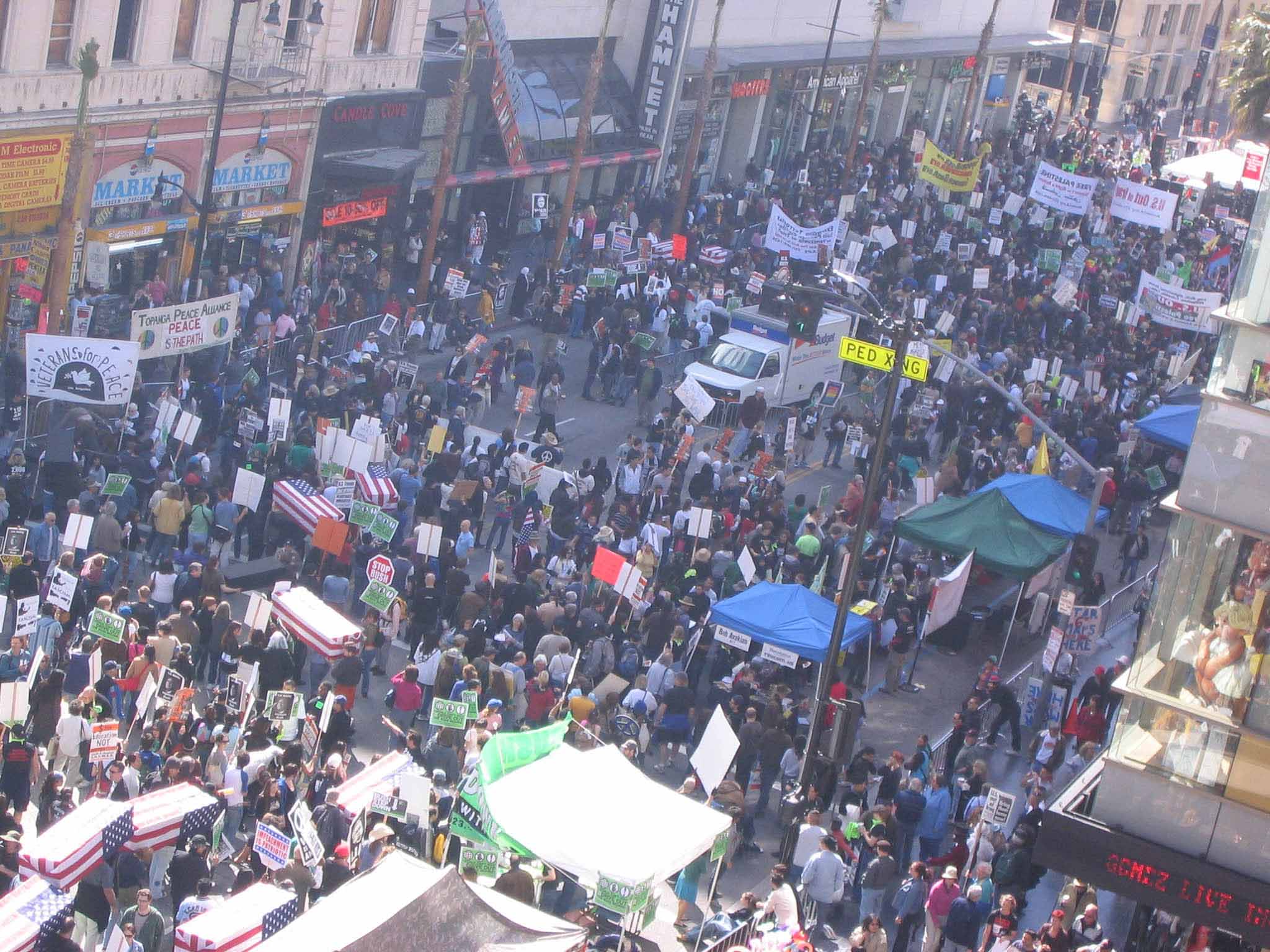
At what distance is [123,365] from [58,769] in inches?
286

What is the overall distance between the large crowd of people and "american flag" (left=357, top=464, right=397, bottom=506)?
0.09 m

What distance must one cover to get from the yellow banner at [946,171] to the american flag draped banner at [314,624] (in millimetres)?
29015

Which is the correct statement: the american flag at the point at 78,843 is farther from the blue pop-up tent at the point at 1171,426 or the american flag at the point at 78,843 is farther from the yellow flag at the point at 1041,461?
the blue pop-up tent at the point at 1171,426

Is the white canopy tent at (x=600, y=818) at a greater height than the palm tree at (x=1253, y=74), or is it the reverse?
the palm tree at (x=1253, y=74)

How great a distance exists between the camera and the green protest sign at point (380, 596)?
21984mm

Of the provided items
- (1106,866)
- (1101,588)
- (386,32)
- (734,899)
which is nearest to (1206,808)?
(1106,866)

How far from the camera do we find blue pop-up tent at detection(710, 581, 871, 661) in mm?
22531

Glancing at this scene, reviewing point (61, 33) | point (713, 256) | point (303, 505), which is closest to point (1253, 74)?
point (713, 256)

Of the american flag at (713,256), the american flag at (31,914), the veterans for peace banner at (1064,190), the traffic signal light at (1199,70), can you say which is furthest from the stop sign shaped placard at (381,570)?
the traffic signal light at (1199,70)

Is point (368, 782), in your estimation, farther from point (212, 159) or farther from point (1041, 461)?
point (212, 159)

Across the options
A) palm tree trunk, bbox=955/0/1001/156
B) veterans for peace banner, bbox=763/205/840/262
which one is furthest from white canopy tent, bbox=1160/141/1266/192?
veterans for peace banner, bbox=763/205/840/262

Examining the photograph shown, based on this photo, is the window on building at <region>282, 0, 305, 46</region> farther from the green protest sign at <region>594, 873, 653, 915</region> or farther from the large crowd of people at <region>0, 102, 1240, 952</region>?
the green protest sign at <region>594, 873, 653, 915</region>

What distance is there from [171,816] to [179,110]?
65.4ft

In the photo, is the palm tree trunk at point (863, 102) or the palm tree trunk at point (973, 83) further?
the palm tree trunk at point (973, 83)
